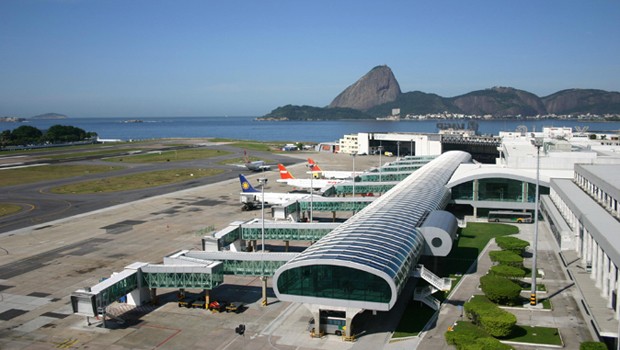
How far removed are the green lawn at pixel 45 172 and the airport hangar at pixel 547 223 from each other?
358 feet

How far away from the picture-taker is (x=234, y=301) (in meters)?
51.8

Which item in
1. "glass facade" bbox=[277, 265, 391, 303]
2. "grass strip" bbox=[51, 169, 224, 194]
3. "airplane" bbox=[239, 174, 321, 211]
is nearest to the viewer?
"glass facade" bbox=[277, 265, 391, 303]

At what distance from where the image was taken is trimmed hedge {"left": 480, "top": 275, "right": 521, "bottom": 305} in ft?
158

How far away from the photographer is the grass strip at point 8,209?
9906 cm

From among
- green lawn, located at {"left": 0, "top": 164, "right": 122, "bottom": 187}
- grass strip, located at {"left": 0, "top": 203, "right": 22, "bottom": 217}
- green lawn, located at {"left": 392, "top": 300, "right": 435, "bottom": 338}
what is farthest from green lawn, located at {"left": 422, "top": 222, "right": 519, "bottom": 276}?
green lawn, located at {"left": 0, "top": 164, "right": 122, "bottom": 187}

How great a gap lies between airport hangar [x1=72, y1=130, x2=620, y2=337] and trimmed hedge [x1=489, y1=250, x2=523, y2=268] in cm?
543

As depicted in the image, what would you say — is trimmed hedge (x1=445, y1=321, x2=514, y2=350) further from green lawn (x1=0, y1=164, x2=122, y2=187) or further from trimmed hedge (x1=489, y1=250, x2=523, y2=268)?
green lawn (x1=0, y1=164, x2=122, y2=187)

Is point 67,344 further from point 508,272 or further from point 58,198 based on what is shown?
A: point 58,198

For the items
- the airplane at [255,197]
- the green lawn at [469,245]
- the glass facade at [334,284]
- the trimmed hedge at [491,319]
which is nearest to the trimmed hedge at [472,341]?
the trimmed hedge at [491,319]

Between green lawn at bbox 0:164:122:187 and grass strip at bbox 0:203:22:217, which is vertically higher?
green lawn at bbox 0:164:122:187

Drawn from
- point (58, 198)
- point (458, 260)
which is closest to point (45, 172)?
point (58, 198)

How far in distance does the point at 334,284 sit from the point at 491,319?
12851mm

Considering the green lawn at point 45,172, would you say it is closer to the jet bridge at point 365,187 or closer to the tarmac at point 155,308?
the tarmac at point 155,308

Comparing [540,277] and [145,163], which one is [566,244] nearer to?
[540,277]
